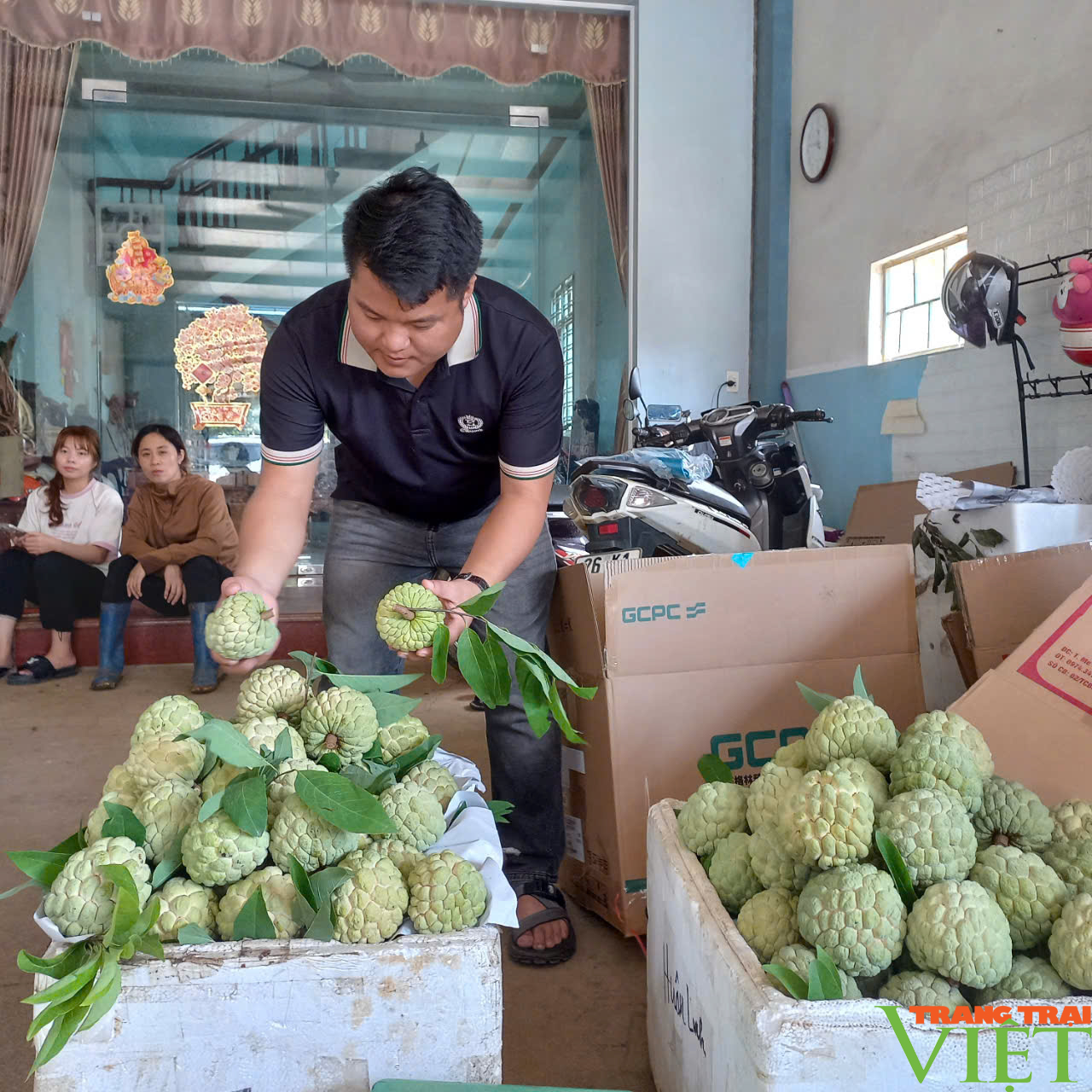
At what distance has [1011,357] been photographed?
3199mm

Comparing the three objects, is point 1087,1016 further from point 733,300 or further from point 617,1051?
point 733,300

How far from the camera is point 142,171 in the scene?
5.04 m

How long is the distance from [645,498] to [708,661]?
1061mm

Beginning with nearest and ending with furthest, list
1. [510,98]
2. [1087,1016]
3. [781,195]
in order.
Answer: [1087,1016] → [781,195] → [510,98]

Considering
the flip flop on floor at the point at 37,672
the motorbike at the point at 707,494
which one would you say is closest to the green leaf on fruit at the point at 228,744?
the motorbike at the point at 707,494

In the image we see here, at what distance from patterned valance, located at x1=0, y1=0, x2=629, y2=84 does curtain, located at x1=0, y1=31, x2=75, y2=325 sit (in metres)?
0.13

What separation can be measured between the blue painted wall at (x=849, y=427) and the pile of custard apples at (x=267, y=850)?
11.1ft

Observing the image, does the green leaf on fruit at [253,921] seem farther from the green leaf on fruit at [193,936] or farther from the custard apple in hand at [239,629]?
the custard apple in hand at [239,629]

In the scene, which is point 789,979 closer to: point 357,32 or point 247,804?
point 247,804

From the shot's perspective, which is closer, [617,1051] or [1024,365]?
[617,1051]

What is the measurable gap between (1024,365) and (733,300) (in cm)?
223

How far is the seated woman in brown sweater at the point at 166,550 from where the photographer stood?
3.73 m

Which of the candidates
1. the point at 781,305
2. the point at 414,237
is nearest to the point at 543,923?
the point at 414,237

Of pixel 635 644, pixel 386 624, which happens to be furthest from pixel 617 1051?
pixel 386 624
